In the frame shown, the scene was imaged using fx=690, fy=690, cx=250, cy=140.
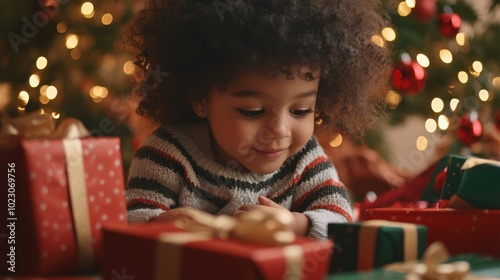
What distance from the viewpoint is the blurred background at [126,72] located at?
6.50 ft

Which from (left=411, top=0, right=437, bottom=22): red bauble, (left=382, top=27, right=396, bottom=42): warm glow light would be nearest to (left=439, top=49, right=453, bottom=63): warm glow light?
(left=411, top=0, right=437, bottom=22): red bauble

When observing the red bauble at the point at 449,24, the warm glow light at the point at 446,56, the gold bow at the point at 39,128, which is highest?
the red bauble at the point at 449,24

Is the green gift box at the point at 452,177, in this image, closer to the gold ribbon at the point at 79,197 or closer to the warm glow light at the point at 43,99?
the gold ribbon at the point at 79,197

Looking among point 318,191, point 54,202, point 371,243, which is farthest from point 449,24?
point 54,202

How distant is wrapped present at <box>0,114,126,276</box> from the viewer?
0.81 meters

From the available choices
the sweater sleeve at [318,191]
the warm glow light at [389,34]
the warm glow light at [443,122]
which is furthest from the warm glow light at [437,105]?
the sweater sleeve at [318,191]

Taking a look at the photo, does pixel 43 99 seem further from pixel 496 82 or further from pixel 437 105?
pixel 496 82

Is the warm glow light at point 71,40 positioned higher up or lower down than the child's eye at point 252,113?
higher up

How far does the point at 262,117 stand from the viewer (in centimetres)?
105

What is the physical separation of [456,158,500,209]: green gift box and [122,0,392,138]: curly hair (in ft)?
0.84

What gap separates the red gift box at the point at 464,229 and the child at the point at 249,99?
0.54 feet

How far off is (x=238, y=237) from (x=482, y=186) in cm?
47

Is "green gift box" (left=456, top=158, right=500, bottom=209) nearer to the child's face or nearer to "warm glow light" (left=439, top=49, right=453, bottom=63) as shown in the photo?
the child's face

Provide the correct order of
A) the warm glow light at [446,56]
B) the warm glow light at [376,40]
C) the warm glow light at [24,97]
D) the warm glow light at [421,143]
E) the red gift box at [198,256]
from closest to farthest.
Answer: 1. the red gift box at [198,256]
2. the warm glow light at [376,40]
3. the warm glow light at [24,97]
4. the warm glow light at [446,56]
5. the warm glow light at [421,143]
